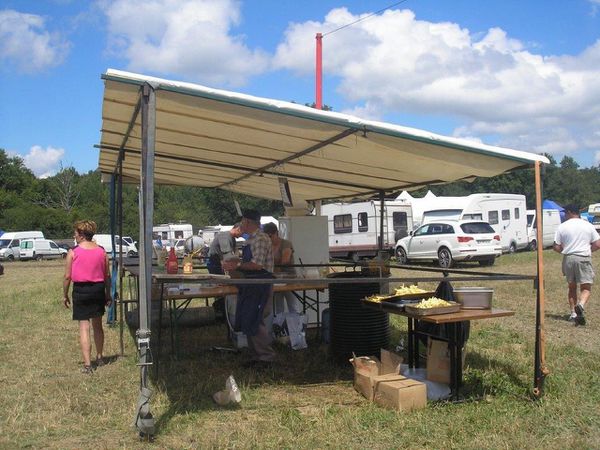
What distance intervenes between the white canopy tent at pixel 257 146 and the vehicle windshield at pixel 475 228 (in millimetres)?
10341

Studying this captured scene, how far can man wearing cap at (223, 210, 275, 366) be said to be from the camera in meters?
5.58

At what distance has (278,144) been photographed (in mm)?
5406

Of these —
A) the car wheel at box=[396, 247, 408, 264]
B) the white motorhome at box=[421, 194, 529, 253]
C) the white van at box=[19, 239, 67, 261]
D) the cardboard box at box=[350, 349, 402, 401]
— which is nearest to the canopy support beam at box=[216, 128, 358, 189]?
the cardboard box at box=[350, 349, 402, 401]

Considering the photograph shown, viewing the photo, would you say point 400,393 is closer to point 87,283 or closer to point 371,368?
point 371,368

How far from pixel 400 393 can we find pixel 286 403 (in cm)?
95

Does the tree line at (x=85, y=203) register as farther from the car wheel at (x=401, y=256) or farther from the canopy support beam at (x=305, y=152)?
the canopy support beam at (x=305, y=152)

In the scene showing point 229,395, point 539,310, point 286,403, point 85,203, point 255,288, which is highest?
point 85,203

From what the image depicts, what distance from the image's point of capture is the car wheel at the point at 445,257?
57.6ft

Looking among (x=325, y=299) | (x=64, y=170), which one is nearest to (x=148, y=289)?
(x=325, y=299)

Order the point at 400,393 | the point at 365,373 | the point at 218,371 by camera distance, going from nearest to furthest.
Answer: the point at 400,393
the point at 365,373
the point at 218,371

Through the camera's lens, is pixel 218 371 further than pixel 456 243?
No

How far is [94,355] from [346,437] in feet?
12.0

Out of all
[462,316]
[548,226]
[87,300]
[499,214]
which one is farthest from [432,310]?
[548,226]

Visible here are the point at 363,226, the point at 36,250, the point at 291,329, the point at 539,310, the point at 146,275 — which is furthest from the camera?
the point at 36,250
